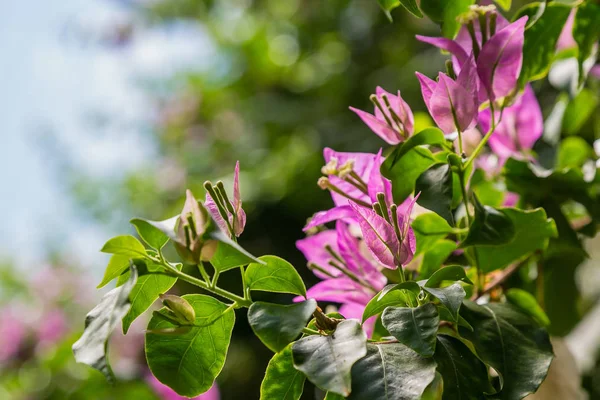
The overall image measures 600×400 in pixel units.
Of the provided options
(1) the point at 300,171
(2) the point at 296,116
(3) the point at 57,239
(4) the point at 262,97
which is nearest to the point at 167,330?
(1) the point at 300,171

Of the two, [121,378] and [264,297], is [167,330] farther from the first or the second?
[264,297]

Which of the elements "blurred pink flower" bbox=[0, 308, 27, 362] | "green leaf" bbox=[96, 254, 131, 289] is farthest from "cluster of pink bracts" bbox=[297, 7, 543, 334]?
"blurred pink flower" bbox=[0, 308, 27, 362]

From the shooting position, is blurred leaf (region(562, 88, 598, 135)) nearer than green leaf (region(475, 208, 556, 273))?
No

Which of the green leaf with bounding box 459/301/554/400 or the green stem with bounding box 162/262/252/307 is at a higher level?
the green stem with bounding box 162/262/252/307

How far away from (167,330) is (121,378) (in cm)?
73

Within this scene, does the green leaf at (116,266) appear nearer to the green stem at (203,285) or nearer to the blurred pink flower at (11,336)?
the green stem at (203,285)

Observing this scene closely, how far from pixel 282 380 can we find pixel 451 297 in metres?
0.09

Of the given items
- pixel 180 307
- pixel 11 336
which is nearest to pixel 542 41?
pixel 180 307

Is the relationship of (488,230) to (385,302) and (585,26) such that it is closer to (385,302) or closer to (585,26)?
(385,302)

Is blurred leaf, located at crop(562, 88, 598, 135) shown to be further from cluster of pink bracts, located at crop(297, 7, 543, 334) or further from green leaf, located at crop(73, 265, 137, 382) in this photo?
green leaf, located at crop(73, 265, 137, 382)

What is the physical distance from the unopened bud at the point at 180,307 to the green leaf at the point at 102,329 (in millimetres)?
22

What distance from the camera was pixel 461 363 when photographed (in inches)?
10.8

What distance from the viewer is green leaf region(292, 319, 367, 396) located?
0.22m

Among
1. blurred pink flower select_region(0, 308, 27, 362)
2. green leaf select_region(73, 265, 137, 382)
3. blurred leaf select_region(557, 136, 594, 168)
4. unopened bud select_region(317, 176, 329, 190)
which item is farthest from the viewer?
blurred pink flower select_region(0, 308, 27, 362)
